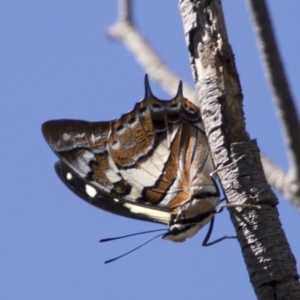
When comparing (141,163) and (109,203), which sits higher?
(141,163)

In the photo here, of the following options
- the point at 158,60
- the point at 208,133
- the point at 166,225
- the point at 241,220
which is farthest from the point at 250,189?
the point at 166,225

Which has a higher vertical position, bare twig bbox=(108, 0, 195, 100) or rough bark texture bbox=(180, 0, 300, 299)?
bare twig bbox=(108, 0, 195, 100)

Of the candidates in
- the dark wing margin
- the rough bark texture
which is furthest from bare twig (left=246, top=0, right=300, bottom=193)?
the dark wing margin

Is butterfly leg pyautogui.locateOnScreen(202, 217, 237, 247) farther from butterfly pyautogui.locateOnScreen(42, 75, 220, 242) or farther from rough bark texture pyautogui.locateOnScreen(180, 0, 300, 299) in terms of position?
rough bark texture pyautogui.locateOnScreen(180, 0, 300, 299)

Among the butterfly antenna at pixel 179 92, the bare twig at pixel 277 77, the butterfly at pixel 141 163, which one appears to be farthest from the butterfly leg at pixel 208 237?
the bare twig at pixel 277 77

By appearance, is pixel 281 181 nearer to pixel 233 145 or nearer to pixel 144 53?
pixel 233 145

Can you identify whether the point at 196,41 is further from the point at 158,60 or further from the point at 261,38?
the point at 261,38

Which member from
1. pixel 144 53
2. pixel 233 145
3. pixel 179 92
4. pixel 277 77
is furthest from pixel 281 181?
pixel 144 53
